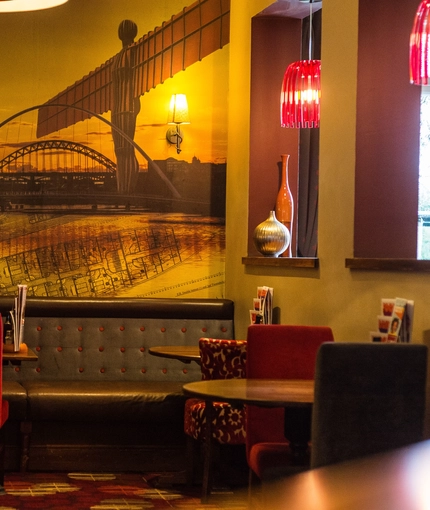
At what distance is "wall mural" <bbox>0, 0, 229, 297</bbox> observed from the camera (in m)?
6.24

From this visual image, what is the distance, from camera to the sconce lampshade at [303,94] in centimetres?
488

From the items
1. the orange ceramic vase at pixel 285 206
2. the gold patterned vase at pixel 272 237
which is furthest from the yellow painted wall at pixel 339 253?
the orange ceramic vase at pixel 285 206

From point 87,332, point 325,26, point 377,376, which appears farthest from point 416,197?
point 87,332

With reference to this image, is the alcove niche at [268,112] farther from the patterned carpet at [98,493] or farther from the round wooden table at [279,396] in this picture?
the round wooden table at [279,396]

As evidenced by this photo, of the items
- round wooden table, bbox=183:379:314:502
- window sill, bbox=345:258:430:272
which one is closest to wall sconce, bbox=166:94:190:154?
window sill, bbox=345:258:430:272

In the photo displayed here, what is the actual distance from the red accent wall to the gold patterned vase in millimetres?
→ 1178

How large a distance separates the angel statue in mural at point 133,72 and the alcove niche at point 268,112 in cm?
74

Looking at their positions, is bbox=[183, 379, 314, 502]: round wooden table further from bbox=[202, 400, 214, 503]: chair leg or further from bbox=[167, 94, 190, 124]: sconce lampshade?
bbox=[167, 94, 190, 124]: sconce lampshade

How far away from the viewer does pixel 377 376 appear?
2.71m

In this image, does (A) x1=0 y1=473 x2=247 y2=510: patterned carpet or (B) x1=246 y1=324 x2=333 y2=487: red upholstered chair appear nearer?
(B) x1=246 y1=324 x2=333 y2=487: red upholstered chair

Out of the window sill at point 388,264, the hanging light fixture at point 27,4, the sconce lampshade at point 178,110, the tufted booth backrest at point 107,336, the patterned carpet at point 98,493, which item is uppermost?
the sconce lampshade at point 178,110

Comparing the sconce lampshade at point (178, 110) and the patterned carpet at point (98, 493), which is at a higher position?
the sconce lampshade at point (178, 110)

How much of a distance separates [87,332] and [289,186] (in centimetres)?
178

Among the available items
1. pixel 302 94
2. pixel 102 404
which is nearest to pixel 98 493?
pixel 102 404
